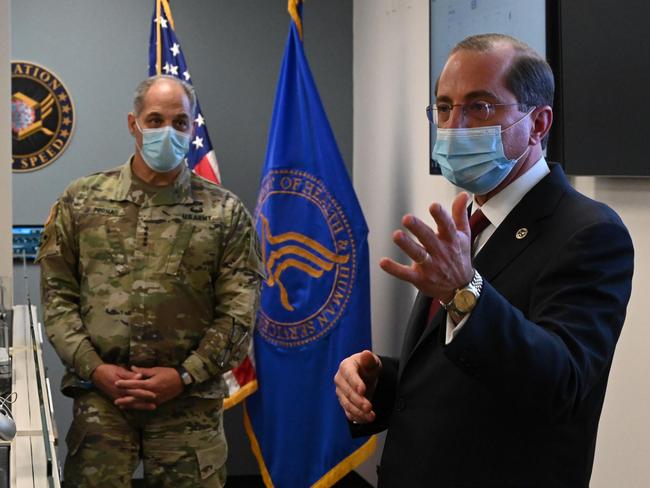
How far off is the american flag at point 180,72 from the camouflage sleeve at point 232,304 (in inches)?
51.1

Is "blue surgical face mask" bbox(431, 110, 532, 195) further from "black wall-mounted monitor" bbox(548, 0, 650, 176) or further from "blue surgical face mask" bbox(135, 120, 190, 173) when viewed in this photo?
"blue surgical face mask" bbox(135, 120, 190, 173)

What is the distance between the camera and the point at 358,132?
4.98m

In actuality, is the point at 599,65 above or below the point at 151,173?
above

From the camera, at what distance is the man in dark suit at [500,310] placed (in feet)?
4.05

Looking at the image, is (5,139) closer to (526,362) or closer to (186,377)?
(186,377)

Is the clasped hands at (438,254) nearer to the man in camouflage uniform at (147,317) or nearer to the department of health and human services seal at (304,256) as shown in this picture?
the man in camouflage uniform at (147,317)

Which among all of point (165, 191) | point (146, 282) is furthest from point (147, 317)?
point (165, 191)

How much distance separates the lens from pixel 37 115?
4.72 m

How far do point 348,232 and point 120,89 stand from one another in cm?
151

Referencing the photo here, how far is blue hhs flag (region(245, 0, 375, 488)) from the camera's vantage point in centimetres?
407

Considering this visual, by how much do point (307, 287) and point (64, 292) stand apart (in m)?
1.38

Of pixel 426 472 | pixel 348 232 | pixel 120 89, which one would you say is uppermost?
pixel 120 89

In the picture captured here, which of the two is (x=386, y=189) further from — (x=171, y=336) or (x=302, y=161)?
(x=171, y=336)

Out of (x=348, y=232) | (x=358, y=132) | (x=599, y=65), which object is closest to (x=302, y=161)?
(x=348, y=232)
